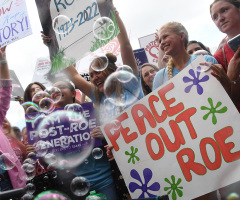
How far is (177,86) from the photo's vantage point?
1.89 meters

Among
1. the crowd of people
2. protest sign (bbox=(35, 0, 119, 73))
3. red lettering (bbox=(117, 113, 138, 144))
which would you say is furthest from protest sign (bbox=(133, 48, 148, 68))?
red lettering (bbox=(117, 113, 138, 144))

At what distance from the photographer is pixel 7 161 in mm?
2105

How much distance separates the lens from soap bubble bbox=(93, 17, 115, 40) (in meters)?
2.44

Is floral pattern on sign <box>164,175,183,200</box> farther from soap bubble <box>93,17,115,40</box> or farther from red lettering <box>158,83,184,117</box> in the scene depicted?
soap bubble <box>93,17,115,40</box>

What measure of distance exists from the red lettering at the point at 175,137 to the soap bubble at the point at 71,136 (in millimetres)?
736

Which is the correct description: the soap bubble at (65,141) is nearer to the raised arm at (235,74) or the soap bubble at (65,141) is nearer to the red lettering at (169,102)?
the red lettering at (169,102)

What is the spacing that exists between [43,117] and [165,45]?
4.36 ft

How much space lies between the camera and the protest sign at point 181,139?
1661mm

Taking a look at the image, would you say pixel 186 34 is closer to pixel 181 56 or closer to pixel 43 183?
pixel 181 56

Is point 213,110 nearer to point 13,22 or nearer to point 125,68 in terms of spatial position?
point 125,68

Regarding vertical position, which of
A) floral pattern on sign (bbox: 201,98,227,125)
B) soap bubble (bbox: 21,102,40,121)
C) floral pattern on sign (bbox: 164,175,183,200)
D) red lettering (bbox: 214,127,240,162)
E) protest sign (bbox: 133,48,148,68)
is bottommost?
floral pattern on sign (bbox: 164,175,183,200)

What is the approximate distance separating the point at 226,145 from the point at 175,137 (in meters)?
0.35

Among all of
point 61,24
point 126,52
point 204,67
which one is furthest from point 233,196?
point 61,24

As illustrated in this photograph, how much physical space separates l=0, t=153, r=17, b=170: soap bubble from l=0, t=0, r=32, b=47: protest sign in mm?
1656
